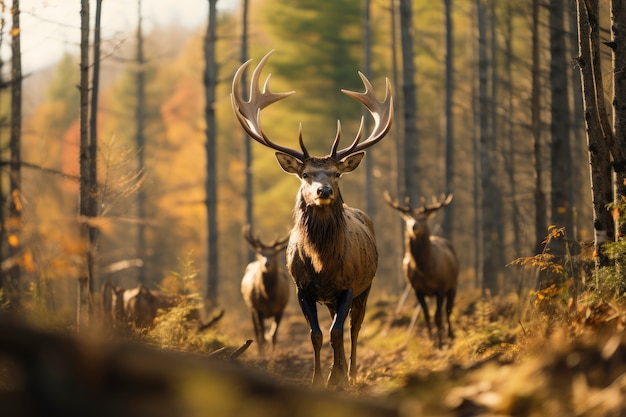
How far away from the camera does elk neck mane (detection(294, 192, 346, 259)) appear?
8469mm

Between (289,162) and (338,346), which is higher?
(289,162)

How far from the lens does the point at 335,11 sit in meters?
33.4

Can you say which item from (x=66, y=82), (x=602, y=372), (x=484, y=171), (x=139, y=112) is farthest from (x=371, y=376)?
(x=66, y=82)

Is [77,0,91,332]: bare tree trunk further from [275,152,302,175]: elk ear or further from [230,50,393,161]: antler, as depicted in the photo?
[275,152,302,175]: elk ear

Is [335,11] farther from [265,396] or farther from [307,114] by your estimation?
[265,396]

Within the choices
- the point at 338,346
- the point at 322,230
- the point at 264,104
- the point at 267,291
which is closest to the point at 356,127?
the point at 267,291

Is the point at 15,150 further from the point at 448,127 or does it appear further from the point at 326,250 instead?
the point at 448,127

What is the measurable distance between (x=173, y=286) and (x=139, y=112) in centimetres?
2120

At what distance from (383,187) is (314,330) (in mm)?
28458

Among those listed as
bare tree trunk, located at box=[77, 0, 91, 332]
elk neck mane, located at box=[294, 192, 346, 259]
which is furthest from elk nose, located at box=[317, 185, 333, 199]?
bare tree trunk, located at box=[77, 0, 91, 332]

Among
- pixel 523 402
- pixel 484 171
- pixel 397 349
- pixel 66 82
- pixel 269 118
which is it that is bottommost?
pixel 397 349

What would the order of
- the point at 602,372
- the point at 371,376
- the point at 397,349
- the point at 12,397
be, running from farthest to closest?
the point at 397,349
the point at 371,376
the point at 602,372
the point at 12,397

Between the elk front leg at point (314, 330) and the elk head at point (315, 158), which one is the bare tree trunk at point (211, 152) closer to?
the elk head at point (315, 158)

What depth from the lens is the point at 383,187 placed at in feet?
120
